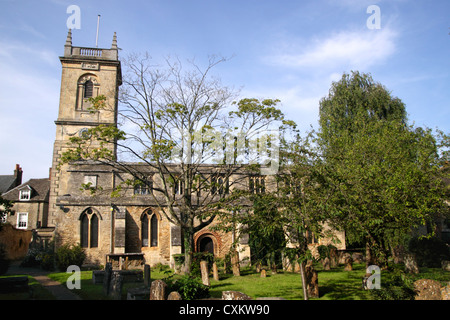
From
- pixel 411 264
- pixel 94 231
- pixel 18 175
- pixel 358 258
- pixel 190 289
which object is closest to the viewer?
pixel 190 289

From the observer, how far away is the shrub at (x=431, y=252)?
70.1ft

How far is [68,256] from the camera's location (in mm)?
22094

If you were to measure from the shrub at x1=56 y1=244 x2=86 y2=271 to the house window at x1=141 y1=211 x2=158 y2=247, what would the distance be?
4.36 meters

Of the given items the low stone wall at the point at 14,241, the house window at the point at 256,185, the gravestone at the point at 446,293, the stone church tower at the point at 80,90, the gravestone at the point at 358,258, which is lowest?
the gravestone at the point at 358,258

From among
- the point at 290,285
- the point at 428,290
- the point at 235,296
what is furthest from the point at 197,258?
the point at 428,290

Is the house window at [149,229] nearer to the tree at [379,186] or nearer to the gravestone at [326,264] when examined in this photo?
the gravestone at [326,264]

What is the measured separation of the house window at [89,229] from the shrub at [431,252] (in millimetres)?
21708

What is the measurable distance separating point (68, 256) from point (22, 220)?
64.5ft

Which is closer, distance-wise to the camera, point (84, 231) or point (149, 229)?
point (84, 231)

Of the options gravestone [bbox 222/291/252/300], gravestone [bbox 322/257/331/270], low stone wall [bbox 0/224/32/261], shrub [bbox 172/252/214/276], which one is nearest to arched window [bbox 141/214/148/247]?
shrub [bbox 172/252/214/276]

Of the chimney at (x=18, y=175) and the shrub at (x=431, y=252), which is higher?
the chimney at (x=18, y=175)

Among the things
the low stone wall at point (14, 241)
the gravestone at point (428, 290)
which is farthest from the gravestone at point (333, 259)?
the low stone wall at point (14, 241)

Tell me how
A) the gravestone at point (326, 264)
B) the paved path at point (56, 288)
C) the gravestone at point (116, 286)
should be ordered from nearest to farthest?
the gravestone at point (116, 286), the paved path at point (56, 288), the gravestone at point (326, 264)

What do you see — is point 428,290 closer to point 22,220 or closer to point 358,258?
point 358,258
